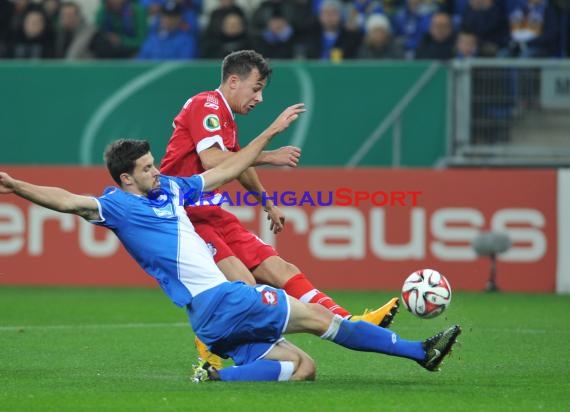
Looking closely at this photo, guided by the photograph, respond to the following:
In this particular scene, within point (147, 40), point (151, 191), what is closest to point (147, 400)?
point (151, 191)

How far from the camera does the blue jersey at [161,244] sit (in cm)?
788

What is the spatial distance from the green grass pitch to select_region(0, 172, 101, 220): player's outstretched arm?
1.07 m

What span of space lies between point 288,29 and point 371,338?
36.0 feet

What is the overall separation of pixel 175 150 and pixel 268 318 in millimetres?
1695

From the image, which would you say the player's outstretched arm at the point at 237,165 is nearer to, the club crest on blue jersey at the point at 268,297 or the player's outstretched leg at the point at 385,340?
the club crest on blue jersey at the point at 268,297

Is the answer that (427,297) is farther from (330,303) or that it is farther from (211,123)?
(211,123)

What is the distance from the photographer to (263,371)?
813cm

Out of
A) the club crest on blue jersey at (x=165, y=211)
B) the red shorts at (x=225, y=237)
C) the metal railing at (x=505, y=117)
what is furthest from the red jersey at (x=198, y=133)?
the metal railing at (x=505, y=117)

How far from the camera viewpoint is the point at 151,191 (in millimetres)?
8047

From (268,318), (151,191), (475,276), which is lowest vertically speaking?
(475,276)

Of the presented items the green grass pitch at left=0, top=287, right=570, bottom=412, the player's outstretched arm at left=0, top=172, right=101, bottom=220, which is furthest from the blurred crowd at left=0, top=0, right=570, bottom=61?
the player's outstretched arm at left=0, top=172, right=101, bottom=220

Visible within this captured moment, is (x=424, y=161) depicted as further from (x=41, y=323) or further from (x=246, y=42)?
(x=41, y=323)

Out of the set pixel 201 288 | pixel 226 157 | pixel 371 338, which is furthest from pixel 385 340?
pixel 226 157

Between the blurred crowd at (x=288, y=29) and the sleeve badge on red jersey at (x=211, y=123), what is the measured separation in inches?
369
